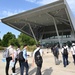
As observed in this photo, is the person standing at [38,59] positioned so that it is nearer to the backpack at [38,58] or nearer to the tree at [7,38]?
the backpack at [38,58]

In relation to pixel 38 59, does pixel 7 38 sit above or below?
above

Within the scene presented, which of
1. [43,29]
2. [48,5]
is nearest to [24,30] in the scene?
[43,29]

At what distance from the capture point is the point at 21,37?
6197cm

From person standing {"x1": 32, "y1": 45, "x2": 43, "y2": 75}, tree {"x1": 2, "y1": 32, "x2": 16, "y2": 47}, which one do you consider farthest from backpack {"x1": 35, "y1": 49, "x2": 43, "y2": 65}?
tree {"x1": 2, "y1": 32, "x2": 16, "y2": 47}

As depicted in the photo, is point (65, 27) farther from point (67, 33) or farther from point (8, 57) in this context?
point (8, 57)

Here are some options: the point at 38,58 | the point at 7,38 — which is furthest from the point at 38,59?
the point at 7,38

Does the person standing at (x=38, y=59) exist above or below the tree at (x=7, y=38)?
below

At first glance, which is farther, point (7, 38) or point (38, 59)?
point (7, 38)

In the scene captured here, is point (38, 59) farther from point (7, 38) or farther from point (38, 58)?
point (7, 38)

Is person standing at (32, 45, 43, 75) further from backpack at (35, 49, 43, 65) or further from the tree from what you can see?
the tree

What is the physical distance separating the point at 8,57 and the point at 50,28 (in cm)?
5539

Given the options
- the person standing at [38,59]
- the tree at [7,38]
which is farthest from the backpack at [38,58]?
the tree at [7,38]

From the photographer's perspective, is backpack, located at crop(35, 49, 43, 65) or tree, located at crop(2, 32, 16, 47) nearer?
Answer: backpack, located at crop(35, 49, 43, 65)

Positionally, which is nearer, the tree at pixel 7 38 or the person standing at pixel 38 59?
the person standing at pixel 38 59
